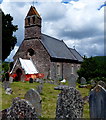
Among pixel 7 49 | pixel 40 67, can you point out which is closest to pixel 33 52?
pixel 40 67

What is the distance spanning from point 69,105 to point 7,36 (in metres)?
28.3

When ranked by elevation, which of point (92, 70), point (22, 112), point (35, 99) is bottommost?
point (35, 99)

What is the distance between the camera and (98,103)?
509cm

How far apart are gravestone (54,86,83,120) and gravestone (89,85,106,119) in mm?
399

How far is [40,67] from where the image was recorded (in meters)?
27.8

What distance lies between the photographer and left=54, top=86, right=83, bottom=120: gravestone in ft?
17.2

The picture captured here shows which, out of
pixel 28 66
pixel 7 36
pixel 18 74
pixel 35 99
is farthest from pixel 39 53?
pixel 35 99

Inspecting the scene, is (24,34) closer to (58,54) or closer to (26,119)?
(58,54)

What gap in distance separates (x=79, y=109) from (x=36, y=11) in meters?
27.0

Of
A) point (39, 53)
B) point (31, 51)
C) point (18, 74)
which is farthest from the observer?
point (31, 51)

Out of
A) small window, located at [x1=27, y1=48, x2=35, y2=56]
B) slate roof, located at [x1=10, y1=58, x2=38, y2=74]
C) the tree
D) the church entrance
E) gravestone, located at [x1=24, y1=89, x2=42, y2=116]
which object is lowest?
gravestone, located at [x1=24, y1=89, x2=42, y2=116]

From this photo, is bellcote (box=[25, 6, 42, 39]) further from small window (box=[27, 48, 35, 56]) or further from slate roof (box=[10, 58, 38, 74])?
slate roof (box=[10, 58, 38, 74])

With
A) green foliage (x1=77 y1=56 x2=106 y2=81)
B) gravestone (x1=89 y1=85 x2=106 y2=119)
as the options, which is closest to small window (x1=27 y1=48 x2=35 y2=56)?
green foliage (x1=77 y1=56 x2=106 y2=81)

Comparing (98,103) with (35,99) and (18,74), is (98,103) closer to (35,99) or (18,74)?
(35,99)
